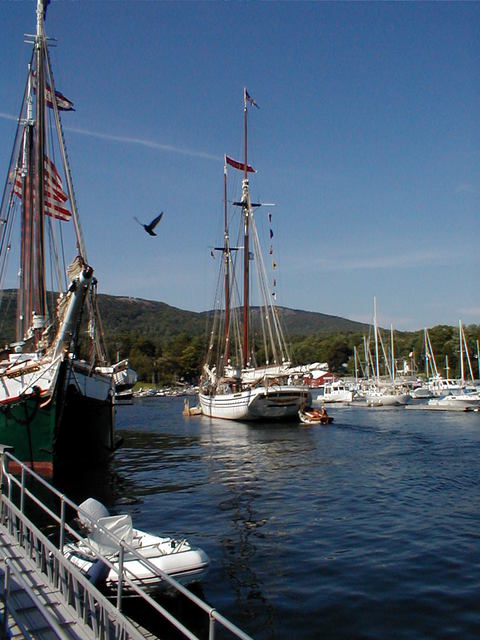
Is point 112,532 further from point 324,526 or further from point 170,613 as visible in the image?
point 324,526

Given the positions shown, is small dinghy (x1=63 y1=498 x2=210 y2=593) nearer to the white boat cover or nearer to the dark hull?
the white boat cover

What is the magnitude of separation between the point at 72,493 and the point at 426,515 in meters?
13.2

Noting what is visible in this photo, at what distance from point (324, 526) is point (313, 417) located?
1537 inches

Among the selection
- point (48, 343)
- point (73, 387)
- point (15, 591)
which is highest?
point (48, 343)

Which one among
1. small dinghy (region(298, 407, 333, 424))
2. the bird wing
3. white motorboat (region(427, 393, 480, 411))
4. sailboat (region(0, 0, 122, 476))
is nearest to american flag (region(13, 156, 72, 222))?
sailboat (region(0, 0, 122, 476))

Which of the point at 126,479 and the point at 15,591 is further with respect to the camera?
the point at 126,479

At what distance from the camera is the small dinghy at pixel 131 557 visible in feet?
37.5

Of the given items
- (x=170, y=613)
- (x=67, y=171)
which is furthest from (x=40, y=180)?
(x=170, y=613)

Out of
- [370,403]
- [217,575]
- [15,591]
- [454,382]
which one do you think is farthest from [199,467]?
[454,382]

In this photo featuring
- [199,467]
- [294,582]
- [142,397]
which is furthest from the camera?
[142,397]

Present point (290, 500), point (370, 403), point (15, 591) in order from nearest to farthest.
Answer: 1. point (15, 591)
2. point (290, 500)
3. point (370, 403)

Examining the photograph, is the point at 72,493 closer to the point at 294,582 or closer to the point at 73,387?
the point at 73,387

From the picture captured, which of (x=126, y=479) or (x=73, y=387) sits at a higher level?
(x=73, y=387)

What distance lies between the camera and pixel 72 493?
23656mm
